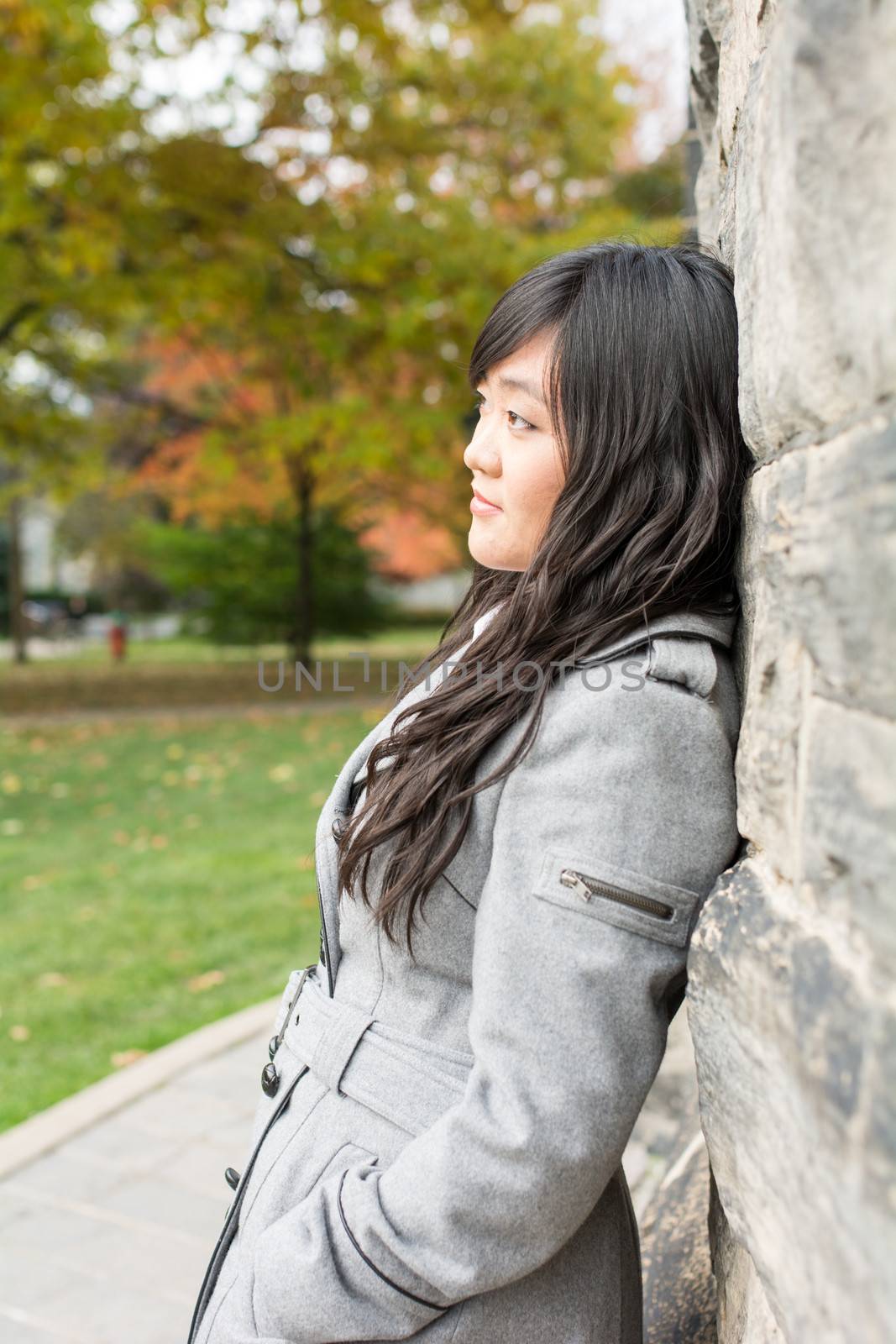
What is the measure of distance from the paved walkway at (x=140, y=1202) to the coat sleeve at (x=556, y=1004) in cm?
161

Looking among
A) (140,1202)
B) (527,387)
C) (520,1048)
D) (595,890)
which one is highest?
(527,387)

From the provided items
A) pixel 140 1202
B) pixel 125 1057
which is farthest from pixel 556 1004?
pixel 125 1057

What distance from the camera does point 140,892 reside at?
602 cm

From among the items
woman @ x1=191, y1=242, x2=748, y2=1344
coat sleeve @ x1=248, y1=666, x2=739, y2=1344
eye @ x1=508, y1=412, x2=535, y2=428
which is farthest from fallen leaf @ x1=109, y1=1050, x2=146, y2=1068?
eye @ x1=508, y1=412, x2=535, y2=428

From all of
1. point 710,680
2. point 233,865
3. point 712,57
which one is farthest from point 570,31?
point 710,680

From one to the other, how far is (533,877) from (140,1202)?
2.45m

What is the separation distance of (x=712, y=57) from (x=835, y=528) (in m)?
1.29

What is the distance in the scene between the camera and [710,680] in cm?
121

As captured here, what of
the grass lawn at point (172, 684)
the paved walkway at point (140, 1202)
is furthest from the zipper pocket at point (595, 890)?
the grass lawn at point (172, 684)

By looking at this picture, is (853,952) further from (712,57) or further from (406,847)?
(712,57)

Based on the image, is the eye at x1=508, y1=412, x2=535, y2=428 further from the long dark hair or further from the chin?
the chin

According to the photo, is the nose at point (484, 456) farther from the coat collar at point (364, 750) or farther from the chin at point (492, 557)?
the coat collar at point (364, 750)

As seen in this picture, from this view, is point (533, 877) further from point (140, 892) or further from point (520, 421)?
point (140, 892)

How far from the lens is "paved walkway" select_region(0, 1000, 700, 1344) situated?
2656 mm
